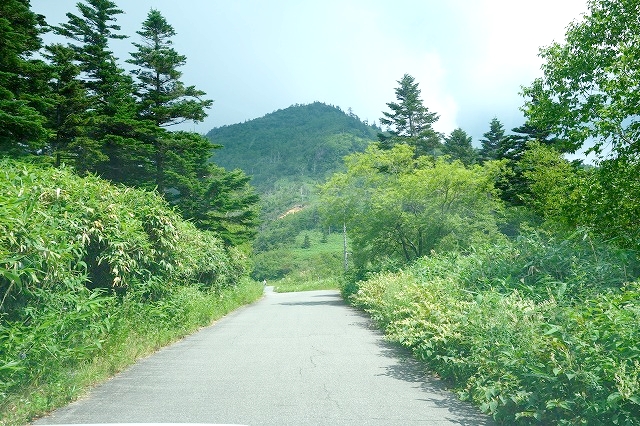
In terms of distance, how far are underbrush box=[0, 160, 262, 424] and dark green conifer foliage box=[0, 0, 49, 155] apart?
509 centimetres

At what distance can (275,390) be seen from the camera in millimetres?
7137

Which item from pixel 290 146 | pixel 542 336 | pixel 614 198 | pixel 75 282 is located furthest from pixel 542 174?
pixel 290 146

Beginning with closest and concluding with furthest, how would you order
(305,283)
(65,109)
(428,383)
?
1. (428,383)
2. (65,109)
3. (305,283)

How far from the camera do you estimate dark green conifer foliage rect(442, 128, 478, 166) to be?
51697 mm

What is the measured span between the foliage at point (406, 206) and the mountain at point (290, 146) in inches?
3833

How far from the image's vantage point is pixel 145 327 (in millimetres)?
10789

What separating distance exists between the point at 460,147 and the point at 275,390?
48.6 meters

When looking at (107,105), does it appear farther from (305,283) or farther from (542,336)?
(305,283)

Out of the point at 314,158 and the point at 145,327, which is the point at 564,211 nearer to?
the point at 145,327

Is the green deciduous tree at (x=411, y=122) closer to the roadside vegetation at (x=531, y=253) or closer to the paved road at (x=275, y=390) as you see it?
the roadside vegetation at (x=531, y=253)

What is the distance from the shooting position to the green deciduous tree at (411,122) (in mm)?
47281

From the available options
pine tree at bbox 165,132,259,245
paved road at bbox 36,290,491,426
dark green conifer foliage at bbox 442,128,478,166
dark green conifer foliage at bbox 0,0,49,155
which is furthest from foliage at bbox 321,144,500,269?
dark green conifer foliage at bbox 442,128,478,166

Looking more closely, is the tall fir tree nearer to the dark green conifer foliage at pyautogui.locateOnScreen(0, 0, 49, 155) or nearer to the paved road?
the dark green conifer foliage at pyautogui.locateOnScreen(0, 0, 49, 155)

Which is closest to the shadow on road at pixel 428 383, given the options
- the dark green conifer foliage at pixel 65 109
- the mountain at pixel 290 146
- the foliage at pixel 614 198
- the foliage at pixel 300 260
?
the foliage at pixel 614 198
